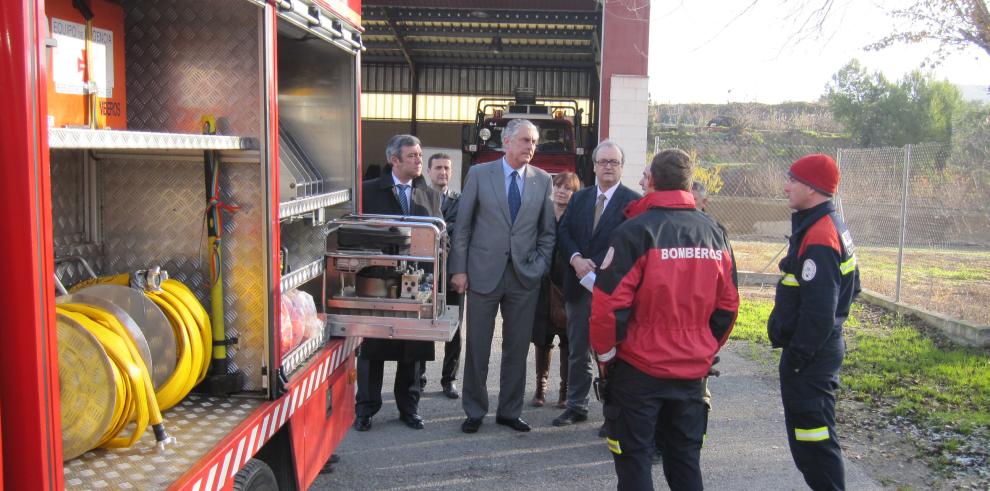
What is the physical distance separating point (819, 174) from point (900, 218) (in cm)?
745

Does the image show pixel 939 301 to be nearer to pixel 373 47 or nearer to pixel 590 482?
pixel 590 482

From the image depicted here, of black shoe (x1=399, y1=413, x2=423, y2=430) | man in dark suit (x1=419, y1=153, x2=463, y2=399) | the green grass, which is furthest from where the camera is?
man in dark suit (x1=419, y1=153, x2=463, y2=399)

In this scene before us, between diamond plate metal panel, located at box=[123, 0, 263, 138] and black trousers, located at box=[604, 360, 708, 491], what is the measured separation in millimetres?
1967

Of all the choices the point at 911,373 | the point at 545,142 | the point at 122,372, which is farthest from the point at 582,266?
the point at 545,142

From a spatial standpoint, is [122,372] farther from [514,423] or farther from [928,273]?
[928,273]

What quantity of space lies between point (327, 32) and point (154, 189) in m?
1.12

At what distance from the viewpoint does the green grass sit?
21.5 ft

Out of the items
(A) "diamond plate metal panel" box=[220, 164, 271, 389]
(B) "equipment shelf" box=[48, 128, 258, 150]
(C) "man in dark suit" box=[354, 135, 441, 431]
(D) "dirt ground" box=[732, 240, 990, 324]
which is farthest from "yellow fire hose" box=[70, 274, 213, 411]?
(D) "dirt ground" box=[732, 240, 990, 324]

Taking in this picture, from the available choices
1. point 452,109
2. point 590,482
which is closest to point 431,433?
point 590,482

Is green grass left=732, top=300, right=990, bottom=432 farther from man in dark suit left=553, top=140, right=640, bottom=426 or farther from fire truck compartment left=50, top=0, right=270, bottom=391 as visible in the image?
fire truck compartment left=50, top=0, right=270, bottom=391

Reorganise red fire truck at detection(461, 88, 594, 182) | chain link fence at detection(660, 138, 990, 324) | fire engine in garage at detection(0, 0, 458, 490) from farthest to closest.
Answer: red fire truck at detection(461, 88, 594, 182) → chain link fence at detection(660, 138, 990, 324) → fire engine in garage at detection(0, 0, 458, 490)

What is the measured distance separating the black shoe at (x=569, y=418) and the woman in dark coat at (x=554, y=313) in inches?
16.7

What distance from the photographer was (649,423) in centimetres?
386

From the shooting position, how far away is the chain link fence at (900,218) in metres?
11.4
